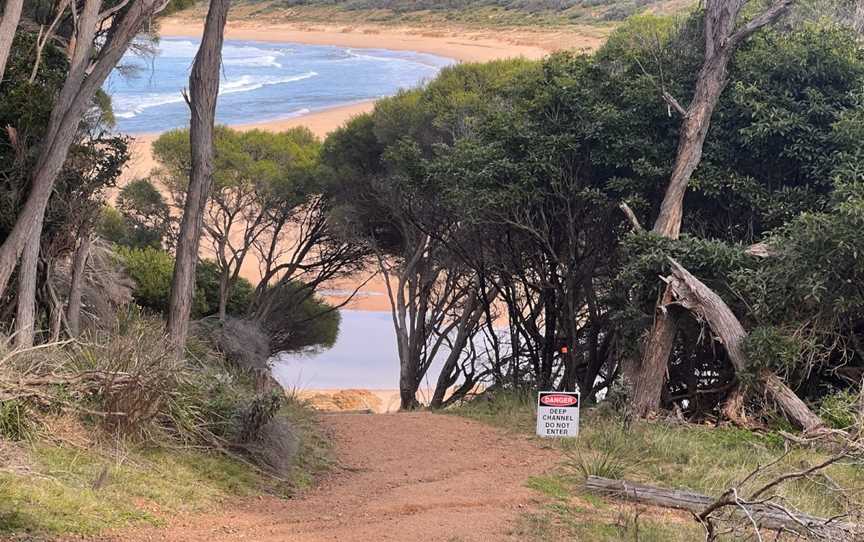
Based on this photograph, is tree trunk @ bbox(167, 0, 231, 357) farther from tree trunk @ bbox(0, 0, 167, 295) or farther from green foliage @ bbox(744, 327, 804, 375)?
green foliage @ bbox(744, 327, 804, 375)

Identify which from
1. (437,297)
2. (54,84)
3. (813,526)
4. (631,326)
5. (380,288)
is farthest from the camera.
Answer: (380,288)

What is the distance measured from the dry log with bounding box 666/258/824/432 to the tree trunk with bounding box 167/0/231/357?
5.47 metres

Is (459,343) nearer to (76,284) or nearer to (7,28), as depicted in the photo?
(76,284)

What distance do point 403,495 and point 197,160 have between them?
4310 mm

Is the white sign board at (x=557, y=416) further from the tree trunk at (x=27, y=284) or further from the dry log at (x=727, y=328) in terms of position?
the tree trunk at (x=27, y=284)

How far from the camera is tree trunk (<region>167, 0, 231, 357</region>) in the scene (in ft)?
38.0

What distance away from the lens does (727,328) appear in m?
12.9

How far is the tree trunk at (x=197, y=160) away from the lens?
11594 mm

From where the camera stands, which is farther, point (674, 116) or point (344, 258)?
point (344, 258)

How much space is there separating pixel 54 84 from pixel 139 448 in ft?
17.1

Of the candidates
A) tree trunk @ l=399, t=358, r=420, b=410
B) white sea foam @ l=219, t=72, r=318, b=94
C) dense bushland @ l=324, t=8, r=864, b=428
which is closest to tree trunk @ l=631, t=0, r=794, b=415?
dense bushland @ l=324, t=8, r=864, b=428

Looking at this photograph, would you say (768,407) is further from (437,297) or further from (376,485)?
(437,297)

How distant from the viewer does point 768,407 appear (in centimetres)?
1288

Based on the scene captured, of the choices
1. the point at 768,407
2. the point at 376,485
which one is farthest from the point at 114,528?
the point at 768,407
